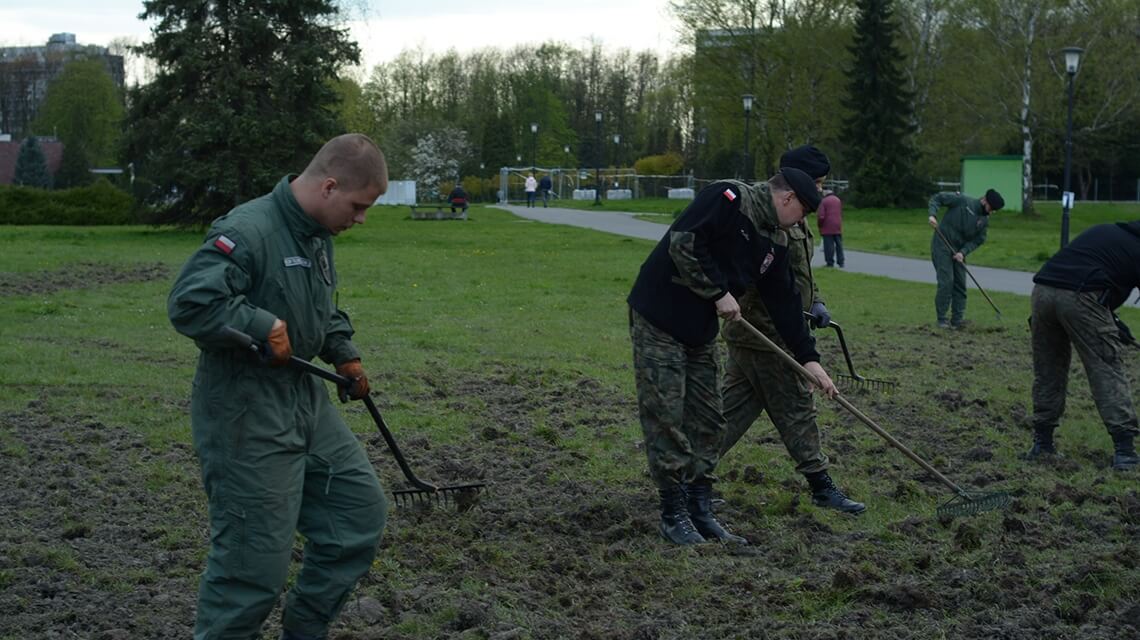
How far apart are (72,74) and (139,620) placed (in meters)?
104

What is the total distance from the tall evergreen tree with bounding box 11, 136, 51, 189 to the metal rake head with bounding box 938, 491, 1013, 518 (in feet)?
255

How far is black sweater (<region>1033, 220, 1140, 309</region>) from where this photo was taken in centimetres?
855

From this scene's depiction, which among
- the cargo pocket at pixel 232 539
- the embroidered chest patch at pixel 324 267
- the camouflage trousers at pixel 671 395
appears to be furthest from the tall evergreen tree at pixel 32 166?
the cargo pocket at pixel 232 539

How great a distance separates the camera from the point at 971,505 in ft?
23.1

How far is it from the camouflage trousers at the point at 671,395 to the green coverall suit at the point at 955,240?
10282mm

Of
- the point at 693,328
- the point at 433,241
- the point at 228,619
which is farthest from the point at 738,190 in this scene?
the point at 433,241

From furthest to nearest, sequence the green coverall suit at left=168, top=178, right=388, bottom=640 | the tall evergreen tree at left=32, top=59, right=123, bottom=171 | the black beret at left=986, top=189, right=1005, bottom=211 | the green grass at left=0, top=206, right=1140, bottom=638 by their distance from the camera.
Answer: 1. the tall evergreen tree at left=32, top=59, right=123, bottom=171
2. the black beret at left=986, top=189, right=1005, bottom=211
3. the green grass at left=0, top=206, right=1140, bottom=638
4. the green coverall suit at left=168, top=178, right=388, bottom=640

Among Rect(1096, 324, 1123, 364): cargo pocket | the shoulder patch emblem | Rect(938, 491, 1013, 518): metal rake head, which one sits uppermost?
the shoulder patch emblem

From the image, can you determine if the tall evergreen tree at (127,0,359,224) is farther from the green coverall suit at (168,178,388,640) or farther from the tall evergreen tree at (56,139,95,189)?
the tall evergreen tree at (56,139,95,189)

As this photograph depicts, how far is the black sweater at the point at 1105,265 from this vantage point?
855cm

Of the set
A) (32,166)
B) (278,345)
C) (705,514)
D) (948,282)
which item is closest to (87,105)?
(32,166)

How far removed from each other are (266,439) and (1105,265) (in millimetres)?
6334

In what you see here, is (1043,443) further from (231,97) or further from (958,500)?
(231,97)

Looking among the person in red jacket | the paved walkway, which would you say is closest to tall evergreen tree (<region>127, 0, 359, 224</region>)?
the paved walkway
